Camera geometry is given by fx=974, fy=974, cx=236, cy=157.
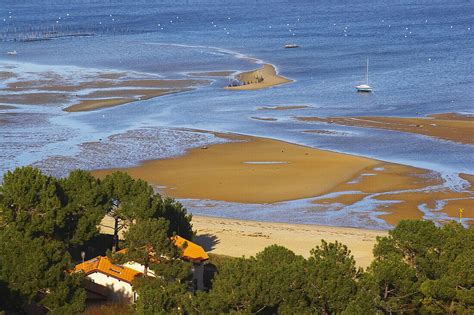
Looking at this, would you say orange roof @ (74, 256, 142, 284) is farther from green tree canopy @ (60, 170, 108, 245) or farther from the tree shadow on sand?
the tree shadow on sand

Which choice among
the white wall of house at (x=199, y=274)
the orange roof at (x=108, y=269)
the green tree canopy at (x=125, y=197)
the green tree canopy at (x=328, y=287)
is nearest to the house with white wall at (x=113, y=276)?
the orange roof at (x=108, y=269)

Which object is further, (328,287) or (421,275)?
(421,275)

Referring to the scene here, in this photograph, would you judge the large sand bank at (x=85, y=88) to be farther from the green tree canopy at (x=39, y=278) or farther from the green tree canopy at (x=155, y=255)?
the green tree canopy at (x=39, y=278)

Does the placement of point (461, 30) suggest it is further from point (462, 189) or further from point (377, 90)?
point (462, 189)

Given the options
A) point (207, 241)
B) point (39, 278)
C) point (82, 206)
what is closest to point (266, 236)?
point (207, 241)

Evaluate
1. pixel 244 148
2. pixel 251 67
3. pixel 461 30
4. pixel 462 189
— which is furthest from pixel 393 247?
pixel 461 30

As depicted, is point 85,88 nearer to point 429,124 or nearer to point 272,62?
point 272,62

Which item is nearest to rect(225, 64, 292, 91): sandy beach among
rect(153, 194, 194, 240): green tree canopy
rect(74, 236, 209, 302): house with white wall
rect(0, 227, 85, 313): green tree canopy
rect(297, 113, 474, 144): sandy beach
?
rect(297, 113, 474, 144): sandy beach
